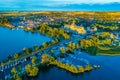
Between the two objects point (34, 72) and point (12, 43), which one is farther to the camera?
point (12, 43)

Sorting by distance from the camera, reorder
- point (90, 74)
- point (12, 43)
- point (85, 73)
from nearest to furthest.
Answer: point (90, 74) < point (85, 73) < point (12, 43)

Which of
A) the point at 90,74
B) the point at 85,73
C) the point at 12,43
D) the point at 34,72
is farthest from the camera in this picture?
the point at 12,43

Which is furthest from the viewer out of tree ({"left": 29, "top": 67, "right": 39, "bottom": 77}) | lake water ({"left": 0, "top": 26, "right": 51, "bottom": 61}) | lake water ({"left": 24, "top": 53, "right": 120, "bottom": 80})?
lake water ({"left": 0, "top": 26, "right": 51, "bottom": 61})

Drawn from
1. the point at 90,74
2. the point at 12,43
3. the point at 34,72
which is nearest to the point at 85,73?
the point at 90,74

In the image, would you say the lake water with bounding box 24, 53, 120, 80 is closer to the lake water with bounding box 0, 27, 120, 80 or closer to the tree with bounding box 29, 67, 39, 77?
the lake water with bounding box 0, 27, 120, 80

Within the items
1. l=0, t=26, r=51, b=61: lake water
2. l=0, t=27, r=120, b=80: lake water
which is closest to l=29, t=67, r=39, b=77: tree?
l=0, t=27, r=120, b=80: lake water

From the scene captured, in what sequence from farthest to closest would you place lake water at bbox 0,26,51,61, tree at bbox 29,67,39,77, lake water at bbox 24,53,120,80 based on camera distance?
lake water at bbox 0,26,51,61, lake water at bbox 24,53,120,80, tree at bbox 29,67,39,77

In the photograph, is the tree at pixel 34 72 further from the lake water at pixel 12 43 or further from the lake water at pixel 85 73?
Result: the lake water at pixel 12 43

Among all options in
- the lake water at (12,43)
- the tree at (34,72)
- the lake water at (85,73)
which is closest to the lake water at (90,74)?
the lake water at (85,73)

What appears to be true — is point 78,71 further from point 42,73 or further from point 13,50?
point 13,50

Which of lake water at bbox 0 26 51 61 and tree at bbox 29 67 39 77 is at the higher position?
tree at bbox 29 67 39 77

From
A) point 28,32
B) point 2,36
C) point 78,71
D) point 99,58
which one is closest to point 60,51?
point 99,58

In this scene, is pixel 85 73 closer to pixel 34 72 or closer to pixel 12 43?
pixel 34 72
